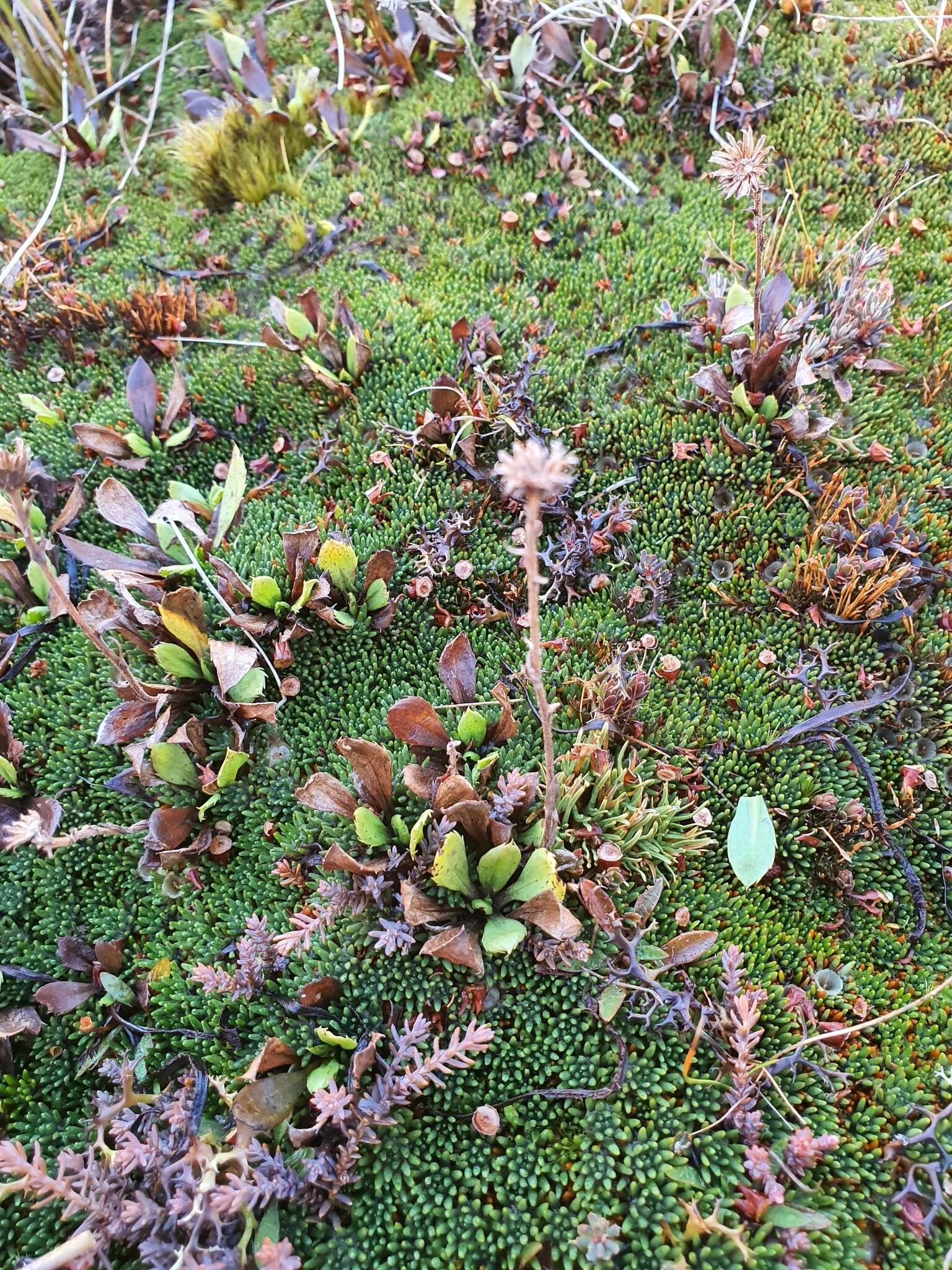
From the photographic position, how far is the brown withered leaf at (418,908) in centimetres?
222

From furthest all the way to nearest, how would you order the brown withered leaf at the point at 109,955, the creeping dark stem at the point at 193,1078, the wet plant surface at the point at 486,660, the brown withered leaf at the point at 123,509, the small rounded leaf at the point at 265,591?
the brown withered leaf at the point at 123,509
the small rounded leaf at the point at 265,591
the brown withered leaf at the point at 109,955
the creeping dark stem at the point at 193,1078
the wet plant surface at the point at 486,660

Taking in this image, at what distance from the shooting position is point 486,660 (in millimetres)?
2871

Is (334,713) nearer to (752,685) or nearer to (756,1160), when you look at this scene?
(752,685)

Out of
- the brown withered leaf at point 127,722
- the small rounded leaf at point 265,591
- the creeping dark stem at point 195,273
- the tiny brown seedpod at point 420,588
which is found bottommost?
the tiny brown seedpod at point 420,588

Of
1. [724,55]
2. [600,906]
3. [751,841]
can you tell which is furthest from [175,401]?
[724,55]

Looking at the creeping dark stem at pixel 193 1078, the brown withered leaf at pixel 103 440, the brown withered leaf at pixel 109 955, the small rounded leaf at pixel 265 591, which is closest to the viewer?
the creeping dark stem at pixel 193 1078

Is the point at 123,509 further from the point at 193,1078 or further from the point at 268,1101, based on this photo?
the point at 268,1101

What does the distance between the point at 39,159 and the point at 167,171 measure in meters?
0.80

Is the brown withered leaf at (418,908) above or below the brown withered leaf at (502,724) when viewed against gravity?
below

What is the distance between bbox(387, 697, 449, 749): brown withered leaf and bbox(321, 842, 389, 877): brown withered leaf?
1.24 feet

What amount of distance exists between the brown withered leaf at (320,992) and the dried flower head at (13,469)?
1.50 meters

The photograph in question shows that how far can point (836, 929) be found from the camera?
8.18 feet

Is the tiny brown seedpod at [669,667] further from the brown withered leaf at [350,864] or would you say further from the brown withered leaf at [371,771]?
the brown withered leaf at [350,864]

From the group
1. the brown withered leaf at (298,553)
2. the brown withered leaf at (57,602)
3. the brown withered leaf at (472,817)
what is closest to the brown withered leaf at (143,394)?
the brown withered leaf at (57,602)
